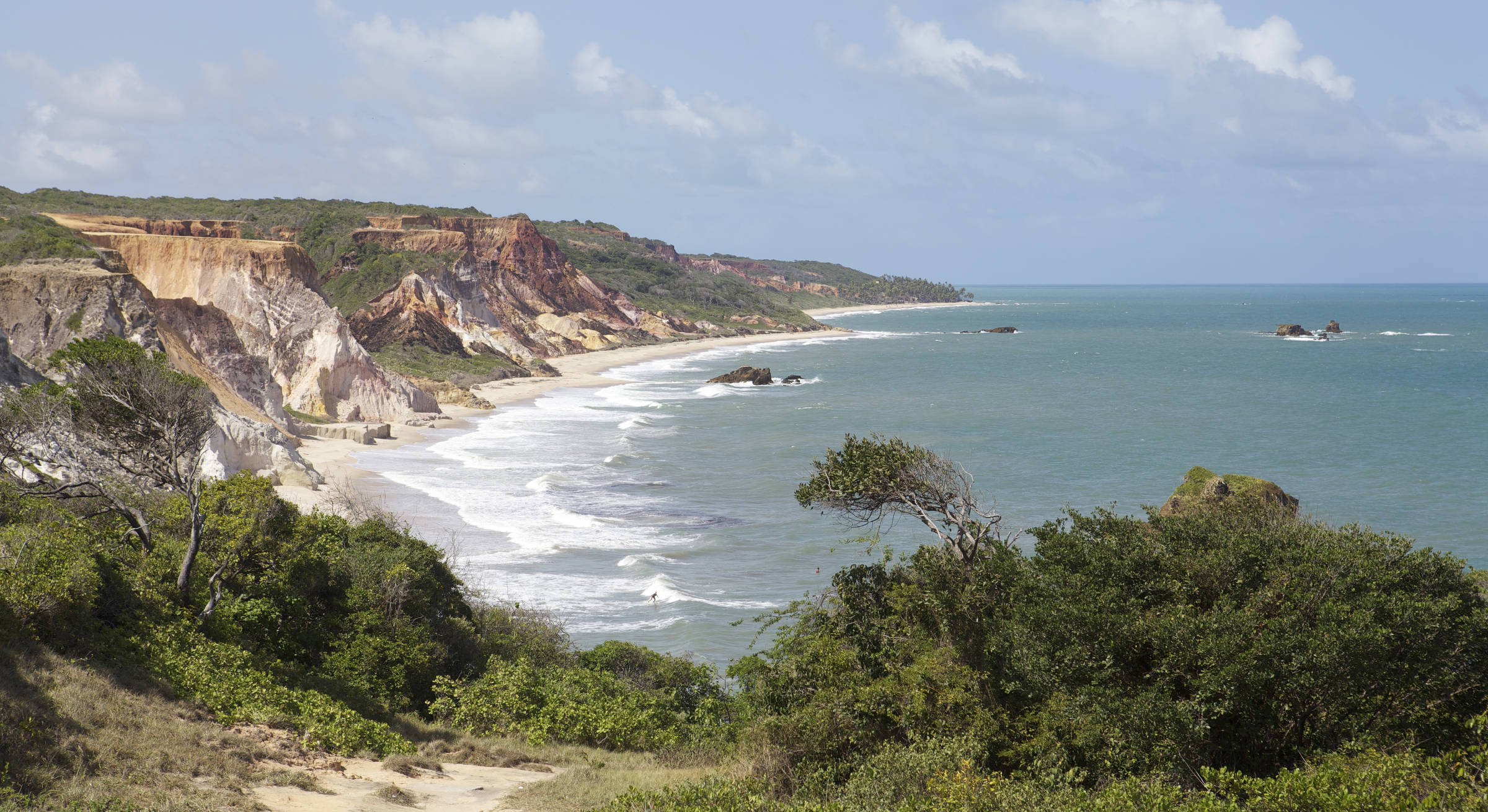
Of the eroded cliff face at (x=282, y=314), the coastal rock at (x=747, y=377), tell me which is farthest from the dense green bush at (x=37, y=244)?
the coastal rock at (x=747, y=377)

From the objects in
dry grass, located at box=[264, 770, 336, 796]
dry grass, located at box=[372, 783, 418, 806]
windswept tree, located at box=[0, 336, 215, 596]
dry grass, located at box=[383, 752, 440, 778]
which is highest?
windswept tree, located at box=[0, 336, 215, 596]

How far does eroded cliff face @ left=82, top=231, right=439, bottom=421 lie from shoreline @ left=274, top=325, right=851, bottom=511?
2.70 meters

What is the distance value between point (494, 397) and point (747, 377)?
68.9 feet

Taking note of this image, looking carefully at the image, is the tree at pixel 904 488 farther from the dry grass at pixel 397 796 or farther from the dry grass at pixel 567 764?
the dry grass at pixel 397 796

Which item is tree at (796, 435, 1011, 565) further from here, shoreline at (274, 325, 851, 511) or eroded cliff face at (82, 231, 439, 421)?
eroded cliff face at (82, 231, 439, 421)

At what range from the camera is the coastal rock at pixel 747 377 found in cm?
7825

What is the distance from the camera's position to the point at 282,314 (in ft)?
181

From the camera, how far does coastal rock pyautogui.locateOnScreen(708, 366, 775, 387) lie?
78250mm

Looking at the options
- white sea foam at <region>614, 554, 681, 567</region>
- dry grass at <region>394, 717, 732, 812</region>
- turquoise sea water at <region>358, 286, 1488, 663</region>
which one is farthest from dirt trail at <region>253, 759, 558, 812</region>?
white sea foam at <region>614, 554, 681, 567</region>

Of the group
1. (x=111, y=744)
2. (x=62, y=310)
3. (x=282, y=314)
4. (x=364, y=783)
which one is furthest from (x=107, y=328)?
(x=364, y=783)

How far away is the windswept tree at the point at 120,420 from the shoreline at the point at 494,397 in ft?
19.3

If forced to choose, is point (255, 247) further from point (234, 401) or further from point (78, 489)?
point (78, 489)

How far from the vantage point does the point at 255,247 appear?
56438 mm

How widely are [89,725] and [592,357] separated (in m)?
90.7
